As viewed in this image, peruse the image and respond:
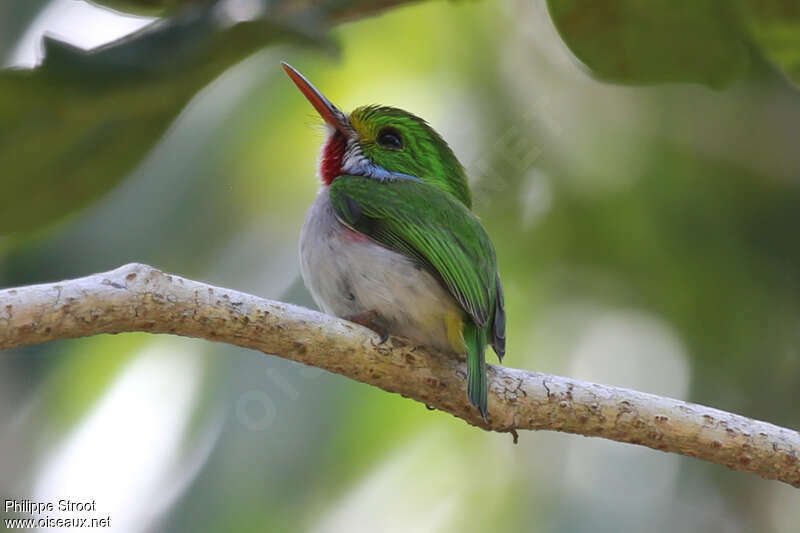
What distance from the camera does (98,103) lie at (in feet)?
9.41

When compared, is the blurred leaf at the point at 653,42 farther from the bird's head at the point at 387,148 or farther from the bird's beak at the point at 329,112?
the bird's beak at the point at 329,112

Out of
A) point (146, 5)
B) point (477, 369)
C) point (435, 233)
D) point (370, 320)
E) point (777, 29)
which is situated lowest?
point (477, 369)

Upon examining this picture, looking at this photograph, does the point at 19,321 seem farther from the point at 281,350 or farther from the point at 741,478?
the point at 741,478

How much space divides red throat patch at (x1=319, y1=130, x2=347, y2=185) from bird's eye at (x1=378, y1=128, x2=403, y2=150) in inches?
6.1

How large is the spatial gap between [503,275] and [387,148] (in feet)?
5.62

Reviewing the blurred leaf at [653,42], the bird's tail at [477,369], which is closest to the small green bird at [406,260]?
the bird's tail at [477,369]

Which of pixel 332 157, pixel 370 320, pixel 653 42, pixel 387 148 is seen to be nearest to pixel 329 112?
pixel 332 157

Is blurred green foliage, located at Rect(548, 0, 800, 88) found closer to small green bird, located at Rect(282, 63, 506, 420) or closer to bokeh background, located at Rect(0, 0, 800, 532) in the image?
small green bird, located at Rect(282, 63, 506, 420)

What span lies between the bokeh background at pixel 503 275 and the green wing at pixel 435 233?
0.95 meters

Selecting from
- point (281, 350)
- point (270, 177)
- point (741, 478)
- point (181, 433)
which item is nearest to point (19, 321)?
point (281, 350)

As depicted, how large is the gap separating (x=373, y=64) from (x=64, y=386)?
231 cm

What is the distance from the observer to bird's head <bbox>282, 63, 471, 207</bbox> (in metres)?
3.92

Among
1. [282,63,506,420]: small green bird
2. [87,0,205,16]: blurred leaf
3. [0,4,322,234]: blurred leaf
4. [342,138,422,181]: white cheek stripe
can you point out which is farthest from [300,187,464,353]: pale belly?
[87,0,205,16]: blurred leaf

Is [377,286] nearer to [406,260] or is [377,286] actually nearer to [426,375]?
[406,260]
